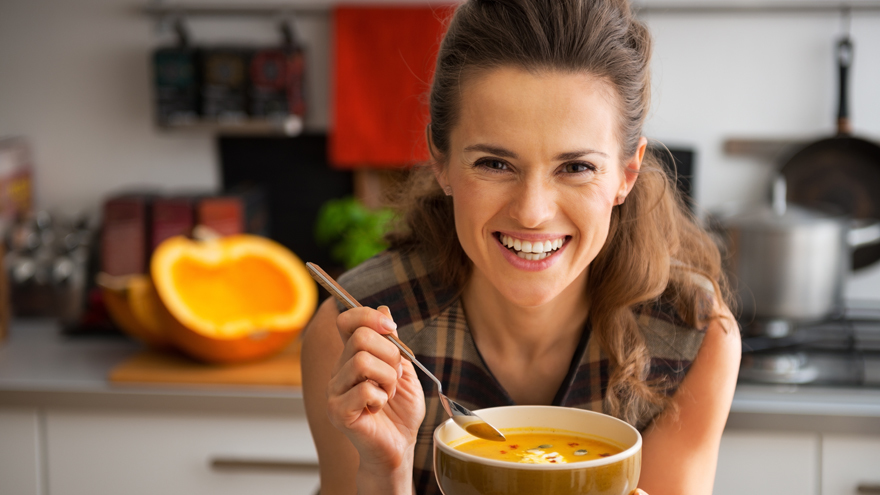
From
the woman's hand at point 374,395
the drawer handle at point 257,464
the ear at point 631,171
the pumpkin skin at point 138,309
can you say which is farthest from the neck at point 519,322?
the pumpkin skin at point 138,309

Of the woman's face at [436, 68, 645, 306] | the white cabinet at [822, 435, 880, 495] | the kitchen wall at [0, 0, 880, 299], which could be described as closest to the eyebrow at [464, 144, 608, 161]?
the woman's face at [436, 68, 645, 306]

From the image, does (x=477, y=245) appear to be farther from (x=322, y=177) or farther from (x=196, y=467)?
(x=322, y=177)

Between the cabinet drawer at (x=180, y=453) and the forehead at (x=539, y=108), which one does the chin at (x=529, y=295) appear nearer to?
the forehead at (x=539, y=108)

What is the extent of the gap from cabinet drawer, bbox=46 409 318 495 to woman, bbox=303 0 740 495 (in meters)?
0.63

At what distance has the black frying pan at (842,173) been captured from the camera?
1.94 m

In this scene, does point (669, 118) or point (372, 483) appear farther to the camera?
point (669, 118)

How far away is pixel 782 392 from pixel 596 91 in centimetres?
93

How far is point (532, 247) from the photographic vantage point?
897 millimetres

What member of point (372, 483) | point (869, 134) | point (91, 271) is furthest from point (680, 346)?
point (91, 271)

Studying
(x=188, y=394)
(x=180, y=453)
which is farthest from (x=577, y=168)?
(x=180, y=453)

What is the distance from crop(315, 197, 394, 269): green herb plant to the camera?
1.87 meters

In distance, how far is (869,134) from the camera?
77.6 inches

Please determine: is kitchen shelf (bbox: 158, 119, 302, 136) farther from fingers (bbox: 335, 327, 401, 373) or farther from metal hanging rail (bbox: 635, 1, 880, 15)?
fingers (bbox: 335, 327, 401, 373)

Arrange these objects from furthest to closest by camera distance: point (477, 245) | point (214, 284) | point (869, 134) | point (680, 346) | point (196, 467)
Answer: point (869, 134) < point (214, 284) < point (196, 467) < point (680, 346) < point (477, 245)
